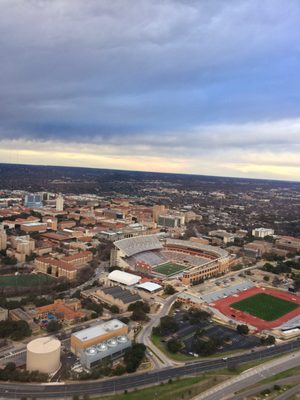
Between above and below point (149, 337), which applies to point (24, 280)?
below

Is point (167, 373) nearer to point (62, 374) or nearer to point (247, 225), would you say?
point (62, 374)

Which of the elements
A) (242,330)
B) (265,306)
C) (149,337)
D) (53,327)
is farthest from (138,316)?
(265,306)

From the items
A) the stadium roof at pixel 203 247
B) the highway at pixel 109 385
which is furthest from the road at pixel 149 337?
the stadium roof at pixel 203 247

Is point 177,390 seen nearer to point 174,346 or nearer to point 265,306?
point 174,346

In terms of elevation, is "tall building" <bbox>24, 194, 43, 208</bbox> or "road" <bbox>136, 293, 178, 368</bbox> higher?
"tall building" <bbox>24, 194, 43, 208</bbox>

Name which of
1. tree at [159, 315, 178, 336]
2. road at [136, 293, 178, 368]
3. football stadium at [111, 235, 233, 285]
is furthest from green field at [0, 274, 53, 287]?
Answer: tree at [159, 315, 178, 336]

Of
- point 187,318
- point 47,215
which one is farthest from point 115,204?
point 187,318

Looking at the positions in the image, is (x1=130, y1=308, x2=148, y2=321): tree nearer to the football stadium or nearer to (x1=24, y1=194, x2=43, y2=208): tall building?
the football stadium
